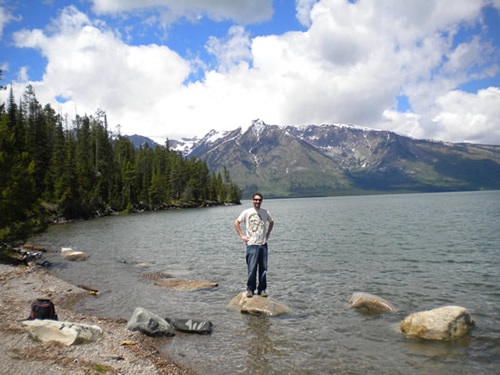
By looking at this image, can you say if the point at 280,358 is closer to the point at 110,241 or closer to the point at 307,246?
the point at 307,246

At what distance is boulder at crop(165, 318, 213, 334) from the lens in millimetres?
12189

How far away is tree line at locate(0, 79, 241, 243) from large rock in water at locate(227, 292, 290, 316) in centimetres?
1524

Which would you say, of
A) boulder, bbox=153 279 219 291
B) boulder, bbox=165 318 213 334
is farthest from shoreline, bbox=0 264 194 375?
boulder, bbox=153 279 219 291

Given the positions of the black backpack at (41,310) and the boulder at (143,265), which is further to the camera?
the boulder at (143,265)

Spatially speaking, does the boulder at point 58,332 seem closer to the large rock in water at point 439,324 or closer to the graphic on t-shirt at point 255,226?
the graphic on t-shirt at point 255,226

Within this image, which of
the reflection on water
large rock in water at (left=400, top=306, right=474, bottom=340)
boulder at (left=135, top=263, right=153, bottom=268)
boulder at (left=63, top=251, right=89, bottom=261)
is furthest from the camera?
boulder at (left=63, top=251, right=89, bottom=261)

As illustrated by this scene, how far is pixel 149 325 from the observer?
11.5m

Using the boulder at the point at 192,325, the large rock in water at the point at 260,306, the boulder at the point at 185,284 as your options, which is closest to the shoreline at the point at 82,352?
the boulder at the point at 192,325

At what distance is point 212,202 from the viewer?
555ft

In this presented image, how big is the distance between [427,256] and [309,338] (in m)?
Answer: 20.3

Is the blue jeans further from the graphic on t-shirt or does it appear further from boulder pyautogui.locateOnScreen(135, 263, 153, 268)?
boulder pyautogui.locateOnScreen(135, 263, 153, 268)

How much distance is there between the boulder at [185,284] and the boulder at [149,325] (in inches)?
275

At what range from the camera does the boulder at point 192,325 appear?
1219 cm

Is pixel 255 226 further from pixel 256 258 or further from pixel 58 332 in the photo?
pixel 58 332
